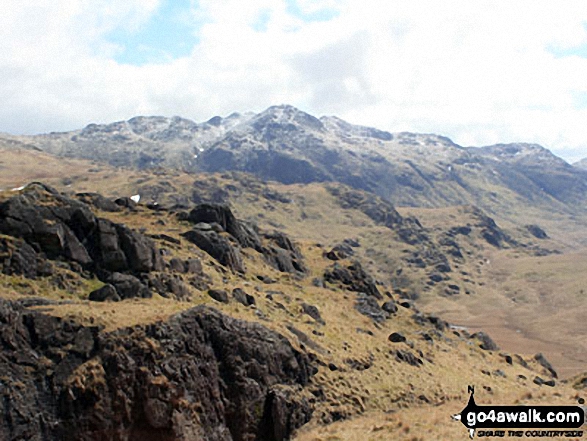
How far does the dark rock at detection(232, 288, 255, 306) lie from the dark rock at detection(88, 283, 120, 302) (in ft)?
36.9

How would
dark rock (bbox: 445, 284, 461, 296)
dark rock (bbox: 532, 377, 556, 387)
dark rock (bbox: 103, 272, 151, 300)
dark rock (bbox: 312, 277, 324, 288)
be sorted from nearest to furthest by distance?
1. dark rock (bbox: 103, 272, 151, 300)
2. dark rock (bbox: 532, 377, 556, 387)
3. dark rock (bbox: 312, 277, 324, 288)
4. dark rock (bbox: 445, 284, 461, 296)

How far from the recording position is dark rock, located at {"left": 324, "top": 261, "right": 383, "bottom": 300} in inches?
2579

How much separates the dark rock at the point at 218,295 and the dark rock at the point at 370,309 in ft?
58.5

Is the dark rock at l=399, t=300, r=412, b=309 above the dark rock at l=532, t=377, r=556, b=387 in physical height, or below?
above

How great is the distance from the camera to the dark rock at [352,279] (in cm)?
6550

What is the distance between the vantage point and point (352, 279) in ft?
219

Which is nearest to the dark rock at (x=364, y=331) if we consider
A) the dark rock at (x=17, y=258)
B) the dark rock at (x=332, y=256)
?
the dark rock at (x=17, y=258)

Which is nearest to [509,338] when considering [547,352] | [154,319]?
[547,352]

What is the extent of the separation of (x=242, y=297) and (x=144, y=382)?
681 inches

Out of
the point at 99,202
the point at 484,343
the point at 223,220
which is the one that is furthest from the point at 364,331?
the point at 99,202

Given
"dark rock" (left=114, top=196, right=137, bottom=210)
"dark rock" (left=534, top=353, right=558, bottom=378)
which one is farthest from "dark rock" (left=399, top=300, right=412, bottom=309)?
"dark rock" (left=114, top=196, right=137, bottom=210)

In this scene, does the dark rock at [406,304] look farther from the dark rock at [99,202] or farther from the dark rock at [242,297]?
the dark rock at [99,202]

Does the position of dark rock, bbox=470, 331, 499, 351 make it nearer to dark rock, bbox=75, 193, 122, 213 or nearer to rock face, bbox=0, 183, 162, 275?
rock face, bbox=0, 183, 162, 275

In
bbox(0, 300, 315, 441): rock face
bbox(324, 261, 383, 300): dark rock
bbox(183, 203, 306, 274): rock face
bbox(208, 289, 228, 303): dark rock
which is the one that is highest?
bbox(183, 203, 306, 274): rock face
